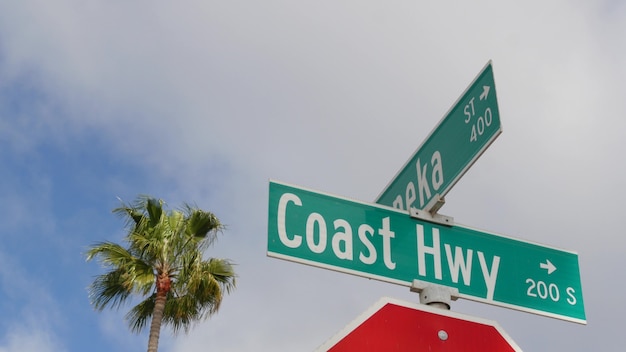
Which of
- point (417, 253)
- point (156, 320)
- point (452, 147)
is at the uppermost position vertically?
point (156, 320)

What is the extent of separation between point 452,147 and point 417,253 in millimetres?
533

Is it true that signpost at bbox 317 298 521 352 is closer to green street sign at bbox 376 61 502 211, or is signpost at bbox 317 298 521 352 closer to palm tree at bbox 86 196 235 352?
green street sign at bbox 376 61 502 211

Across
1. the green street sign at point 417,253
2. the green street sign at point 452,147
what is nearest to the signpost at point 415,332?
the green street sign at point 417,253

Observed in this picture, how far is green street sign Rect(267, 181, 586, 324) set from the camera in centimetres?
339

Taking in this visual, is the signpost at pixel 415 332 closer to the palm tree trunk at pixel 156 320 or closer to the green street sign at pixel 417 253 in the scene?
the green street sign at pixel 417 253

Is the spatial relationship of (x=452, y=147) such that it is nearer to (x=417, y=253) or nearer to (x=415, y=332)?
(x=417, y=253)

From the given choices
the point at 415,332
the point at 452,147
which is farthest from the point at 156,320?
the point at 415,332

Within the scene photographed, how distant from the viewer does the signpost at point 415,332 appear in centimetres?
288

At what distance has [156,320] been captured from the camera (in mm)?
13625

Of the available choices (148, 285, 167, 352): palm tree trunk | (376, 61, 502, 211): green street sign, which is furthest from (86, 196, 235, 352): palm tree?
(376, 61, 502, 211): green street sign

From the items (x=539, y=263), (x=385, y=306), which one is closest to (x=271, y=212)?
(x=385, y=306)

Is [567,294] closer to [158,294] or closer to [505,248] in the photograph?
[505,248]

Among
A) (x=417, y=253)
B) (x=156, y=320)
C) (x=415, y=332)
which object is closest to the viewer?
(x=415, y=332)

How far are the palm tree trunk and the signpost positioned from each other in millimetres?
10962
